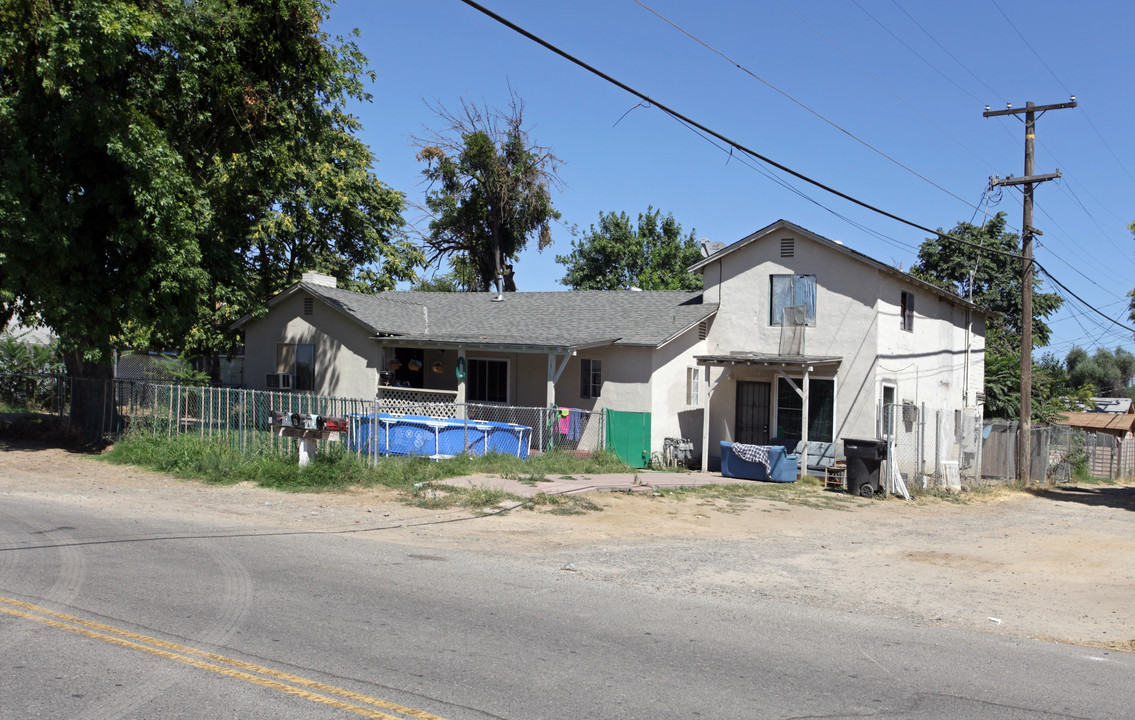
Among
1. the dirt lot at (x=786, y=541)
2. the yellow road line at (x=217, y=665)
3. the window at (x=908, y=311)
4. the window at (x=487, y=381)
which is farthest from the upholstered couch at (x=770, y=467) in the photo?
the yellow road line at (x=217, y=665)

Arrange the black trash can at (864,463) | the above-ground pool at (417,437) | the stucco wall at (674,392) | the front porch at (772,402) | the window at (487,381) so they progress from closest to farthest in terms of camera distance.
Result: the above-ground pool at (417,437), the black trash can at (864,463), the front porch at (772,402), the stucco wall at (674,392), the window at (487,381)

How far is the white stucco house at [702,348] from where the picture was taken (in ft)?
70.2

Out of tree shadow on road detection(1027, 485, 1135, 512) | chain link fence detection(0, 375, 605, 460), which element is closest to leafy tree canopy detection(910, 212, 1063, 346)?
tree shadow on road detection(1027, 485, 1135, 512)

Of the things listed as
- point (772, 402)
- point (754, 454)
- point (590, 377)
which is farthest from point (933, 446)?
point (590, 377)

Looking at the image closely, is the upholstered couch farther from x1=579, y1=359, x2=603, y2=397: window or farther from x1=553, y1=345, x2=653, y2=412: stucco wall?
x1=579, y1=359, x2=603, y2=397: window

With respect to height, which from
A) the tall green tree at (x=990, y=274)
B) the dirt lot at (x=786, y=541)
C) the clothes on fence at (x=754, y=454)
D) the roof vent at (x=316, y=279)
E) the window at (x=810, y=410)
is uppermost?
the tall green tree at (x=990, y=274)

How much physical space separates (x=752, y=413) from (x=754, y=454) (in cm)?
321

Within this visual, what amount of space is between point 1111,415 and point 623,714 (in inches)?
1695

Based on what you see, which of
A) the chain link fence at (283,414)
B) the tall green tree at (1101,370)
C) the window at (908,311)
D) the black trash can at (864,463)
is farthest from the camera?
the tall green tree at (1101,370)

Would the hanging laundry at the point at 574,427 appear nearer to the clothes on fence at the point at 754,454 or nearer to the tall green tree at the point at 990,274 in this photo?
the clothes on fence at the point at 754,454

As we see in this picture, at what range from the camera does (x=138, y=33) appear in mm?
15773

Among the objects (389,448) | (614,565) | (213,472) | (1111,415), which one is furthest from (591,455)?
(1111,415)

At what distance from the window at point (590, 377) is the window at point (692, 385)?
251 centimetres

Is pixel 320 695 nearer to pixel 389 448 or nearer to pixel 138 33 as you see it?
pixel 389 448
